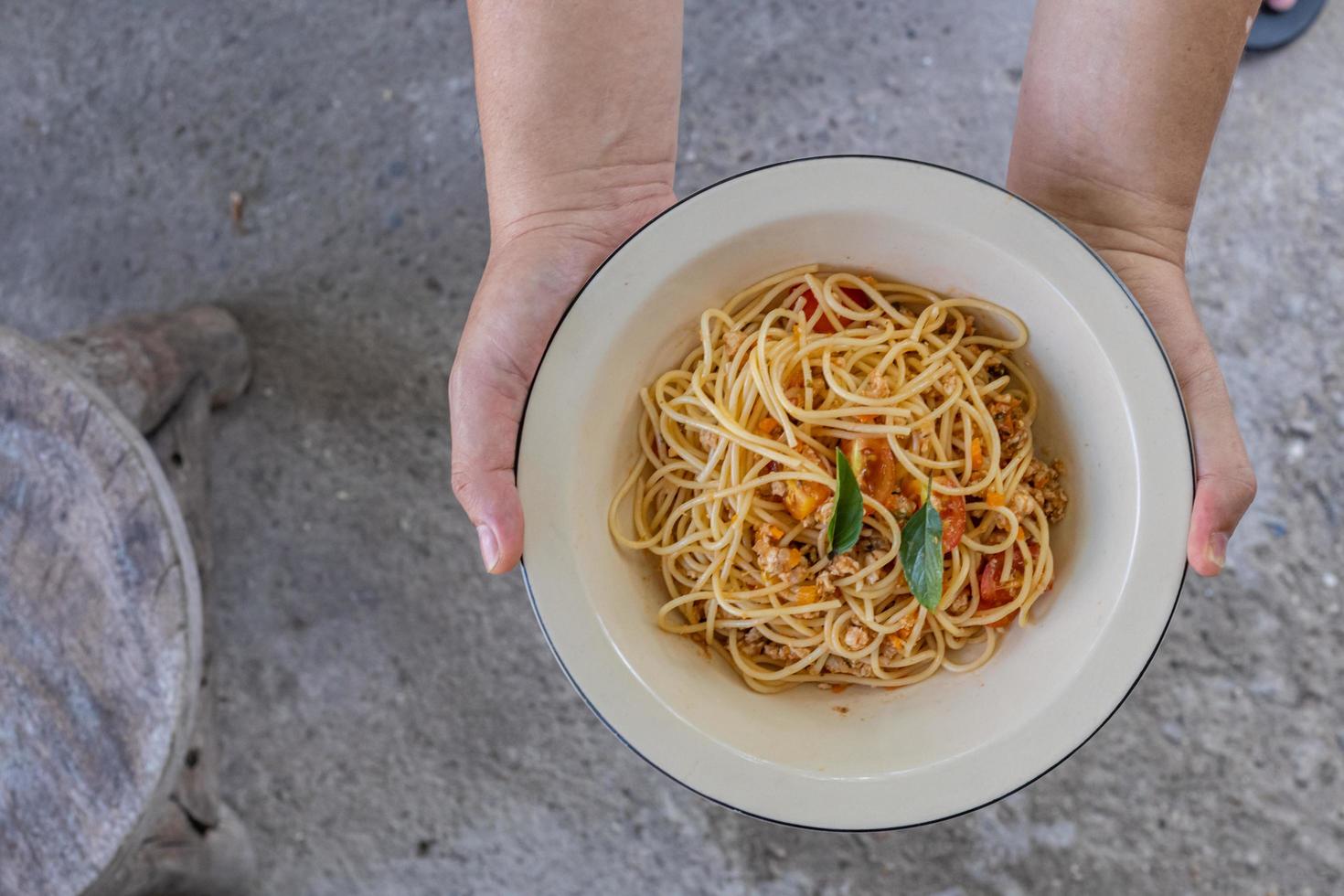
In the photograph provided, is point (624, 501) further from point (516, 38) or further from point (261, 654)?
point (261, 654)

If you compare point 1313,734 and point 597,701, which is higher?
point 597,701

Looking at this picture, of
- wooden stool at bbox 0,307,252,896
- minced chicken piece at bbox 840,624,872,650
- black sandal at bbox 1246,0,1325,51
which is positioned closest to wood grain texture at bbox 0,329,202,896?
wooden stool at bbox 0,307,252,896

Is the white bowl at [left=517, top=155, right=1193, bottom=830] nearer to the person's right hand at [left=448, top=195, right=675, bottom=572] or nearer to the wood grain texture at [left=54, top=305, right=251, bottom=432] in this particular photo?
the person's right hand at [left=448, top=195, right=675, bottom=572]

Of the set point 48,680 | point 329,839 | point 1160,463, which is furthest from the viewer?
point 329,839

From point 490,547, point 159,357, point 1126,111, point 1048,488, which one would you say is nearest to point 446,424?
point 159,357

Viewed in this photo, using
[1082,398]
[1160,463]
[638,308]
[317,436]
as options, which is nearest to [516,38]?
[638,308]
